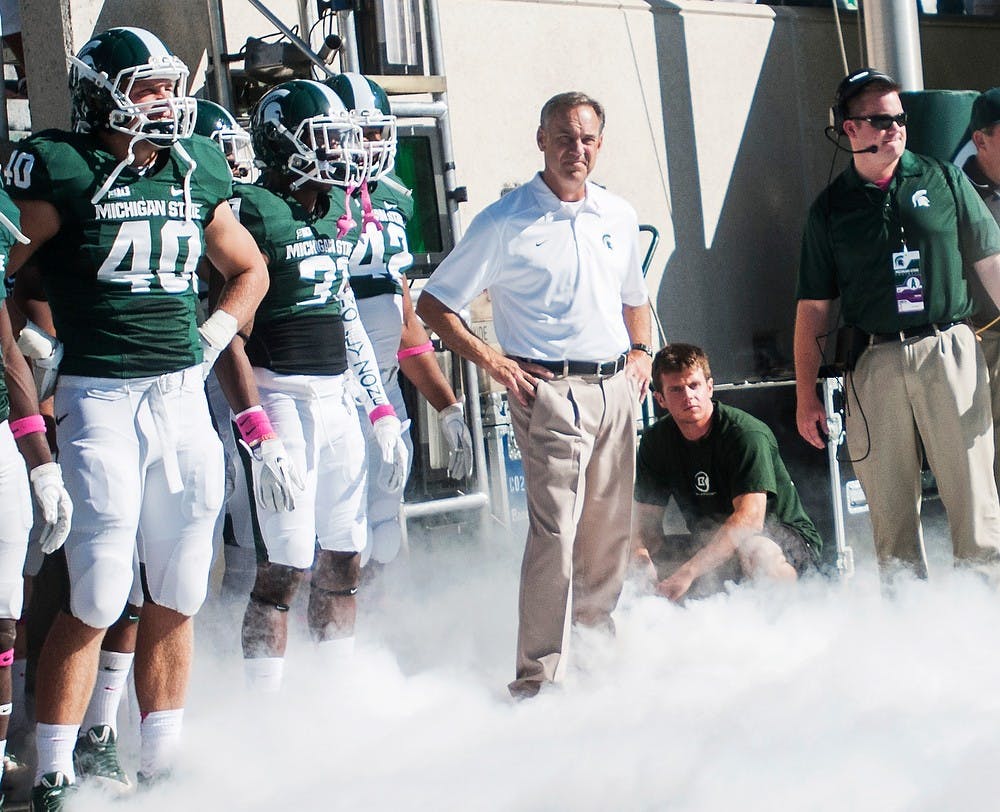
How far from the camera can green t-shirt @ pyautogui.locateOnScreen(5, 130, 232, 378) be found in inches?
138

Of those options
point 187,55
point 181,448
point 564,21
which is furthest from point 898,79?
point 181,448

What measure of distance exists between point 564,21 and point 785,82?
63.2 inches

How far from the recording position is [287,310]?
168 inches

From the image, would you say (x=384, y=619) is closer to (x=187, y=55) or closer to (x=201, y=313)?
(x=201, y=313)

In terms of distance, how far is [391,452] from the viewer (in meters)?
4.57

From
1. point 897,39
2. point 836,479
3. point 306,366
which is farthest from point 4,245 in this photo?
point 897,39

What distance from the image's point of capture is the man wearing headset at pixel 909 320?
471cm

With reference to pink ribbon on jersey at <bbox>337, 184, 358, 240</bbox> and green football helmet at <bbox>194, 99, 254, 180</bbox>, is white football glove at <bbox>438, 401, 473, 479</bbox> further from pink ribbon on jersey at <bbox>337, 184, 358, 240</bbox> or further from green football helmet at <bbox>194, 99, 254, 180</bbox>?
green football helmet at <bbox>194, 99, 254, 180</bbox>

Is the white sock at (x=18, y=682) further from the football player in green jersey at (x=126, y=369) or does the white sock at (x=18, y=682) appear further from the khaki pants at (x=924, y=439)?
the khaki pants at (x=924, y=439)

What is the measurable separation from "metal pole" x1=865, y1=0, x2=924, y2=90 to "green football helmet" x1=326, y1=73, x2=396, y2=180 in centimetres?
386

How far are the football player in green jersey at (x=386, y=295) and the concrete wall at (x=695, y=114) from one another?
2.49 metres

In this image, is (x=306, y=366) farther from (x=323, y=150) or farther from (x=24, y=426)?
(x=24, y=426)

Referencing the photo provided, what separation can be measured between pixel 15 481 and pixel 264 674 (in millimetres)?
1107

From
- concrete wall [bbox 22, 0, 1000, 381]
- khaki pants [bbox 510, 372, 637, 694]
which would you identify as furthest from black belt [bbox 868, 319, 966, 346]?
concrete wall [bbox 22, 0, 1000, 381]
